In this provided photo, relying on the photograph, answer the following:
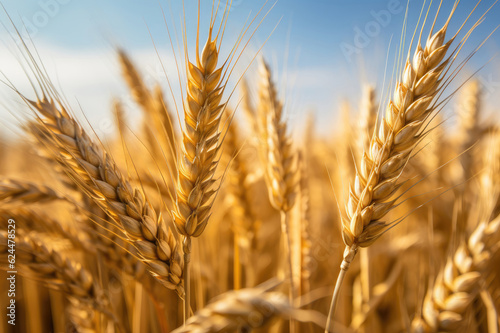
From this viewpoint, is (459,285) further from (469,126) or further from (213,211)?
(469,126)

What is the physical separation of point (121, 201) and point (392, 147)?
28.8 inches

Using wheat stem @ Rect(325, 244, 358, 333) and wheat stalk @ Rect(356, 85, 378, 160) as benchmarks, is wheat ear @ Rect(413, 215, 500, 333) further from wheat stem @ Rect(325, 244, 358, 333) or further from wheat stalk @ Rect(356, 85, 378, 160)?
wheat stalk @ Rect(356, 85, 378, 160)

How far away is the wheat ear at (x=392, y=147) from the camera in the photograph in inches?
27.7

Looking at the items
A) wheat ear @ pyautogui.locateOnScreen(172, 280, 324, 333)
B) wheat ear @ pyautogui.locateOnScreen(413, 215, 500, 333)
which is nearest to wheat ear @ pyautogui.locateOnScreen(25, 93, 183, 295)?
wheat ear @ pyautogui.locateOnScreen(172, 280, 324, 333)

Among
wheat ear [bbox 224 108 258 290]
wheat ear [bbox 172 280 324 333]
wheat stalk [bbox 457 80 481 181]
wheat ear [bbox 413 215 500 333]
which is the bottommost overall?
wheat ear [bbox 413 215 500 333]

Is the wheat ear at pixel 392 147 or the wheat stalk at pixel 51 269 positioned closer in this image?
the wheat ear at pixel 392 147

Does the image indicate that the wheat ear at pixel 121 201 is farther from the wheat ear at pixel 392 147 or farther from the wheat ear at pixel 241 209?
the wheat ear at pixel 241 209

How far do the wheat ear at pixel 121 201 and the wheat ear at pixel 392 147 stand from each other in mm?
425

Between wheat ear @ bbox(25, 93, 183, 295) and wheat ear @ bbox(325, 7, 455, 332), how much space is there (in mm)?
425

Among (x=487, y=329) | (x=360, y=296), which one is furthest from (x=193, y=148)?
(x=487, y=329)

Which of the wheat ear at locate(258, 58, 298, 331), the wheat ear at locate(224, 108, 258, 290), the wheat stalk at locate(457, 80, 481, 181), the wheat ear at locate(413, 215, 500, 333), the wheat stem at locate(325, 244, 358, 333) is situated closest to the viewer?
the wheat stem at locate(325, 244, 358, 333)

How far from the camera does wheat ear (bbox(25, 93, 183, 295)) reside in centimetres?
72

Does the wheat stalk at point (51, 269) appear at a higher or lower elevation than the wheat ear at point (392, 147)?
lower

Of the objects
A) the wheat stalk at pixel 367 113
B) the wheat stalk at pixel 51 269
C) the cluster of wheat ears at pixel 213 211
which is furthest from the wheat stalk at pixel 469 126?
the wheat stalk at pixel 51 269
